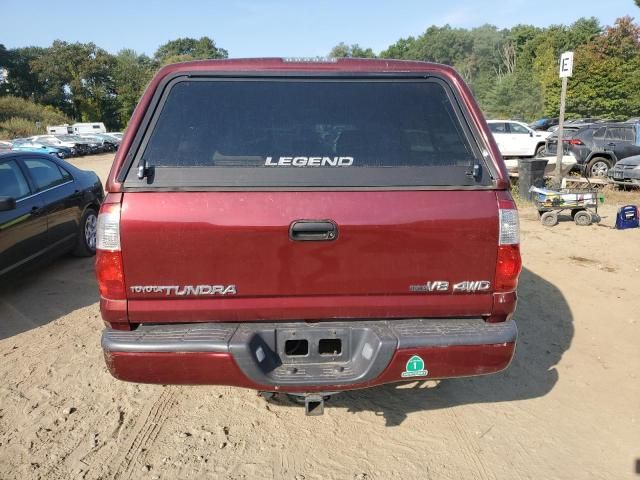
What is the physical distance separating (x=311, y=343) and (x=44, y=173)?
5.14 meters

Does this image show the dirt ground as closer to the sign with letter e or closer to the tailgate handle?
the tailgate handle

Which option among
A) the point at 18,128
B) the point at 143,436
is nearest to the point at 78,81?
the point at 18,128

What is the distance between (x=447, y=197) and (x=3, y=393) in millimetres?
3337

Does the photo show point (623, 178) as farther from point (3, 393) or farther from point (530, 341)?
point (3, 393)

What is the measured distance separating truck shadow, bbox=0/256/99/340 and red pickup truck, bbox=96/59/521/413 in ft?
9.66

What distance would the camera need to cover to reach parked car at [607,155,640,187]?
11.4m

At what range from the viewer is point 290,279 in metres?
2.31

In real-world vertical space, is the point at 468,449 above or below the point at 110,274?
below

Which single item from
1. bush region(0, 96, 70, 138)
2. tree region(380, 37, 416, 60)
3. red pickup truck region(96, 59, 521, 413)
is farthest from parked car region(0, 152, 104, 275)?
tree region(380, 37, 416, 60)

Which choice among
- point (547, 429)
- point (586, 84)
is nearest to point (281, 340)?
point (547, 429)

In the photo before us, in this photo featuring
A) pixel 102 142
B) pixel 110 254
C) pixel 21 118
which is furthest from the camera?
pixel 21 118

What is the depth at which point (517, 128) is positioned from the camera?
17750mm

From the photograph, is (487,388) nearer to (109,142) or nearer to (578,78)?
(109,142)

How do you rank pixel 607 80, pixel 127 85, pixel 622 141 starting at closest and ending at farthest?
pixel 622 141 → pixel 607 80 → pixel 127 85
